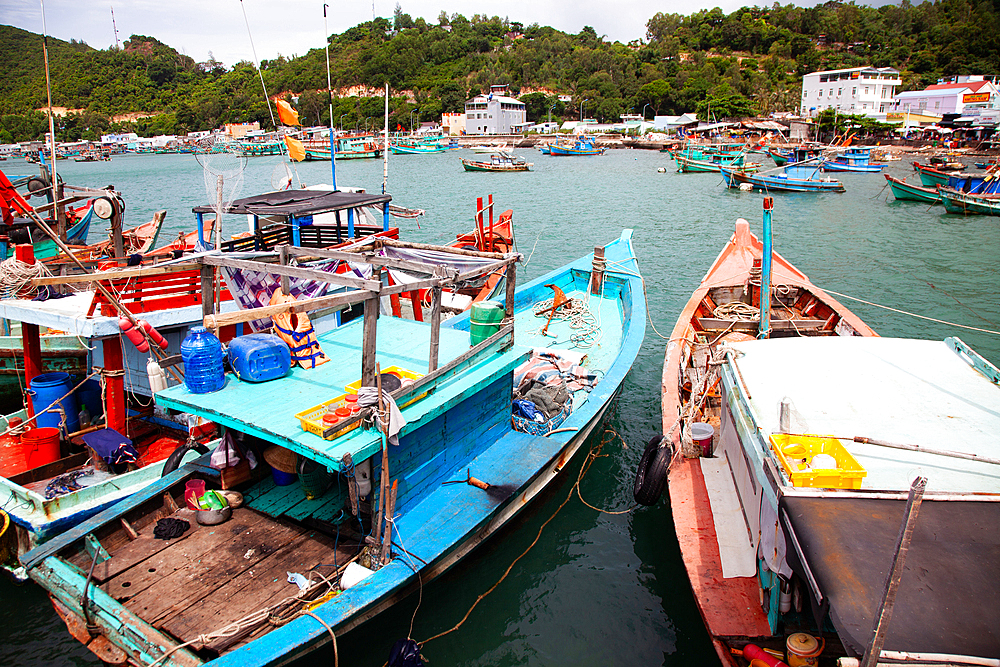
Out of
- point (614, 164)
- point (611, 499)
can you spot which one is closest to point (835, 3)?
point (614, 164)

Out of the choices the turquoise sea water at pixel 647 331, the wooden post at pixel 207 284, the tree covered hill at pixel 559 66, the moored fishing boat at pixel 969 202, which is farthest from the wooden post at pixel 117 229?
the tree covered hill at pixel 559 66

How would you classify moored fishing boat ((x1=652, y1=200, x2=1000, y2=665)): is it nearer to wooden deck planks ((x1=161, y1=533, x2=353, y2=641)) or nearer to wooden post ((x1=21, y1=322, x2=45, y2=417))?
wooden deck planks ((x1=161, y1=533, x2=353, y2=641))

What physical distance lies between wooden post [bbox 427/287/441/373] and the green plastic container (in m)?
0.96

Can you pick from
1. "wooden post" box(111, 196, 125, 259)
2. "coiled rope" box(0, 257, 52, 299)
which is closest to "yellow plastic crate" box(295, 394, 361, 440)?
"coiled rope" box(0, 257, 52, 299)

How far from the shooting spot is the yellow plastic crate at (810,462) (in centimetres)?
385

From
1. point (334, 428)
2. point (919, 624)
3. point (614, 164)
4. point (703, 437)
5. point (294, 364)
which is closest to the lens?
point (919, 624)

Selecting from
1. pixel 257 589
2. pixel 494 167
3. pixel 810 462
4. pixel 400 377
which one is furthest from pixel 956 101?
pixel 257 589

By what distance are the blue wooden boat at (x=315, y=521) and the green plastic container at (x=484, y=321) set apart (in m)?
0.06

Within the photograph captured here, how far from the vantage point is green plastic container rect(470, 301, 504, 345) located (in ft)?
20.9

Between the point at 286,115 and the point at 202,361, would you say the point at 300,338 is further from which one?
the point at 286,115

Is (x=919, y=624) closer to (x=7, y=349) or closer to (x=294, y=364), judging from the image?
(x=294, y=364)

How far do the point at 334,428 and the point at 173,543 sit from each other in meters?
2.34

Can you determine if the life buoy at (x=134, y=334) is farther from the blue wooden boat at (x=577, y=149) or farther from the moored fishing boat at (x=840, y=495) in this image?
the blue wooden boat at (x=577, y=149)

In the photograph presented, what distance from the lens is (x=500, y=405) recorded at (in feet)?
22.6
